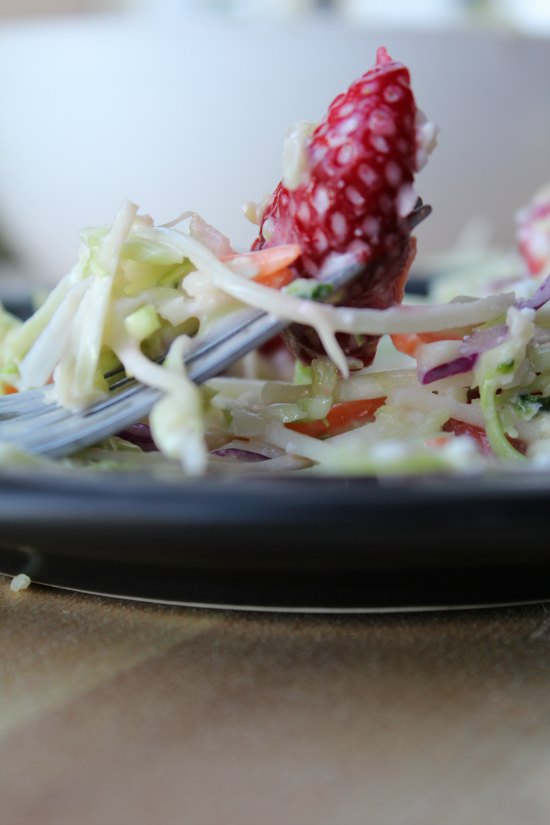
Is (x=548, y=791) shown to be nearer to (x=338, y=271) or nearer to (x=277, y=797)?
(x=277, y=797)

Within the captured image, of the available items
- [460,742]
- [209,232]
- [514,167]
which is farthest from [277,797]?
[514,167]

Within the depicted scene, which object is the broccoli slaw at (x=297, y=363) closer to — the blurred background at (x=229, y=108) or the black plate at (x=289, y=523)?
the black plate at (x=289, y=523)

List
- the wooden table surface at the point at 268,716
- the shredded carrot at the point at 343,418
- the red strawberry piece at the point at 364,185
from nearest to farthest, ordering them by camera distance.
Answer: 1. the wooden table surface at the point at 268,716
2. the red strawberry piece at the point at 364,185
3. the shredded carrot at the point at 343,418

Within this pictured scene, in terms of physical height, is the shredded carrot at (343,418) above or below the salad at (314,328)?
below

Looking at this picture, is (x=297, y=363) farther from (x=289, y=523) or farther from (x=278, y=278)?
(x=289, y=523)

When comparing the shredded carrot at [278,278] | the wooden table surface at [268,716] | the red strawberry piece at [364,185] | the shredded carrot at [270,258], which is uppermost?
the red strawberry piece at [364,185]

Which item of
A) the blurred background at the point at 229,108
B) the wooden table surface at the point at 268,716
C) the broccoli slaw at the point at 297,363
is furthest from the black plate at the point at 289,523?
the blurred background at the point at 229,108

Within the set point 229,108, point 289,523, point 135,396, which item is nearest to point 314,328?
point 135,396
